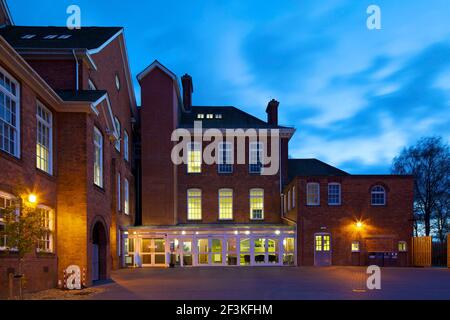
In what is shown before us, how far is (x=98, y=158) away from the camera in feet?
70.0

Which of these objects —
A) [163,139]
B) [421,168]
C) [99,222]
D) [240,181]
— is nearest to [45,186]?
[99,222]

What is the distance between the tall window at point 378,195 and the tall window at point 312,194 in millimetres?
3701

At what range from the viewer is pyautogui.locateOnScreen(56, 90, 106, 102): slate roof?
1862 centimetres

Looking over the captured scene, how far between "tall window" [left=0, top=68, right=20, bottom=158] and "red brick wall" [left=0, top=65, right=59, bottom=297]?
0.60 feet

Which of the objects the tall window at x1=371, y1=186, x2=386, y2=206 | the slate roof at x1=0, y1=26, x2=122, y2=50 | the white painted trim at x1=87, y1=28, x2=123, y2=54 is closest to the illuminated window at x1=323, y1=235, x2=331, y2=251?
the tall window at x1=371, y1=186, x2=386, y2=206

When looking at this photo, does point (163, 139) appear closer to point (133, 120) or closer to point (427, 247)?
point (133, 120)

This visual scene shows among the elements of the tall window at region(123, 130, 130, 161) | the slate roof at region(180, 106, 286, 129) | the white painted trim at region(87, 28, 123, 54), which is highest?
the white painted trim at region(87, 28, 123, 54)

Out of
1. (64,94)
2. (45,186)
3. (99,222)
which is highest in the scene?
(64,94)

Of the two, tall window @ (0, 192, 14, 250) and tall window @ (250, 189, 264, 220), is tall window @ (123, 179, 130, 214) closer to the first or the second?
tall window @ (250, 189, 264, 220)

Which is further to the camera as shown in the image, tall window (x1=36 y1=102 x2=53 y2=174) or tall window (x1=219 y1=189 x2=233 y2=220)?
tall window (x1=219 y1=189 x2=233 y2=220)

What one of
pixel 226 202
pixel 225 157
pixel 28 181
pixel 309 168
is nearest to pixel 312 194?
pixel 226 202

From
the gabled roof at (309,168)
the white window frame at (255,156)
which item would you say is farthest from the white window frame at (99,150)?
the gabled roof at (309,168)
